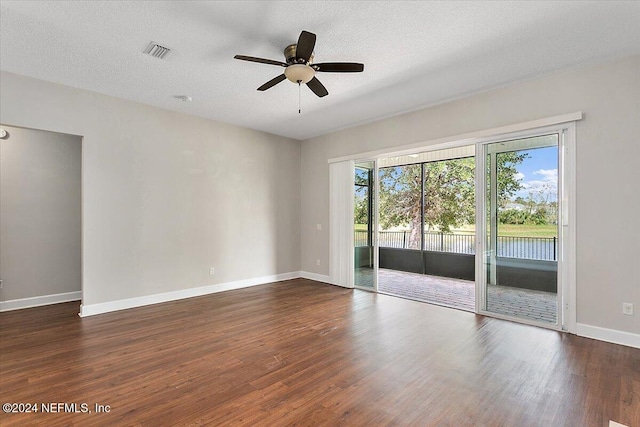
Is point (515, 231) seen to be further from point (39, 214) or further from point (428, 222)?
point (39, 214)

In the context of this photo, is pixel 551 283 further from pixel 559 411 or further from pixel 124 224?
pixel 124 224

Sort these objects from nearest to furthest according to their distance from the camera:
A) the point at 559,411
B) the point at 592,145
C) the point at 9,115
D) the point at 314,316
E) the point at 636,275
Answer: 1. the point at 559,411
2. the point at 636,275
3. the point at 592,145
4. the point at 9,115
5. the point at 314,316

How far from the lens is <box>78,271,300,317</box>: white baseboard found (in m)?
4.25

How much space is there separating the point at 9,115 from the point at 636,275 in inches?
286

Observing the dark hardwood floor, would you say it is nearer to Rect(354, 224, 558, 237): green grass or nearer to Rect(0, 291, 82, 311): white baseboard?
Rect(0, 291, 82, 311): white baseboard

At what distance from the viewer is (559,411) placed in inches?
83.9

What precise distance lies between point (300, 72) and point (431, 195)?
7560 mm

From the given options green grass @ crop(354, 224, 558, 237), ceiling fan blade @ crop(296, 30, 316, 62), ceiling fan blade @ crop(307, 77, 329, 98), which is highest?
ceiling fan blade @ crop(296, 30, 316, 62)

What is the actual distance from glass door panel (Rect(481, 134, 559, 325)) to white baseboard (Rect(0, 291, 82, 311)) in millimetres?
6312

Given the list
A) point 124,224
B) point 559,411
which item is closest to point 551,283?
point 559,411

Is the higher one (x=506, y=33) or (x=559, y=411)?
(x=506, y=33)

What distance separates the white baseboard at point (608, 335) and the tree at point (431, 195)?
5398 millimetres

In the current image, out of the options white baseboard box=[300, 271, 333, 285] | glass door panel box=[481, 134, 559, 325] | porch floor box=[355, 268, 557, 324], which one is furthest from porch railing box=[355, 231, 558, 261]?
white baseboard box=[300, 271, 333, 285]

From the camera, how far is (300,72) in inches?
118
